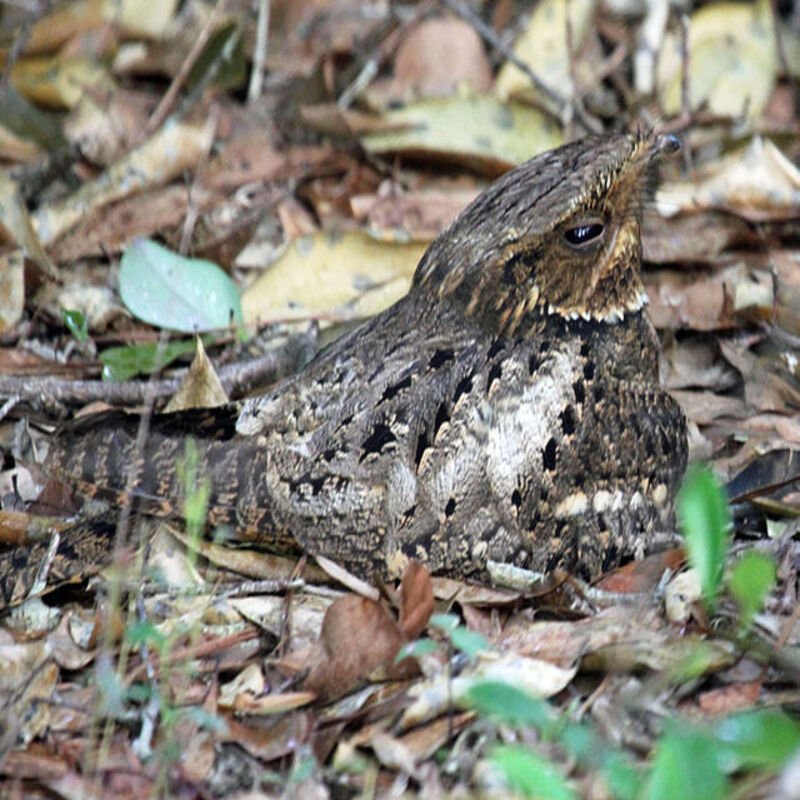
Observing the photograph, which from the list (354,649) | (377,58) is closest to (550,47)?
(377,58)

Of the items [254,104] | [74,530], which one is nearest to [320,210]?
[254,104]

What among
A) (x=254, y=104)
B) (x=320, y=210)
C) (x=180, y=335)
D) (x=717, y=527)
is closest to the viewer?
(x=717, y=527)

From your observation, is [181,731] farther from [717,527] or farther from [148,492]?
[717,527]

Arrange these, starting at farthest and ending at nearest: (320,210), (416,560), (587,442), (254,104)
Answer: (254,104) < (320,210) < (587,442) < (416,560)

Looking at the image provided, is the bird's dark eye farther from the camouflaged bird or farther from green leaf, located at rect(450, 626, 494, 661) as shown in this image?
green leaf, located at rect(450, 626, 494, 661)

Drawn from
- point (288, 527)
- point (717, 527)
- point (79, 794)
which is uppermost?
point (717, 527)

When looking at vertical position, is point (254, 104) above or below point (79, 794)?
above

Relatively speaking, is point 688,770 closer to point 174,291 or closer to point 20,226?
point 174,291

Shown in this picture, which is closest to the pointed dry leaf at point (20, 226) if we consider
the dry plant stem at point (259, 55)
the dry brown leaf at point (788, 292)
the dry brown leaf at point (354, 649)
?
the dry plant stem at point (259, 55)
